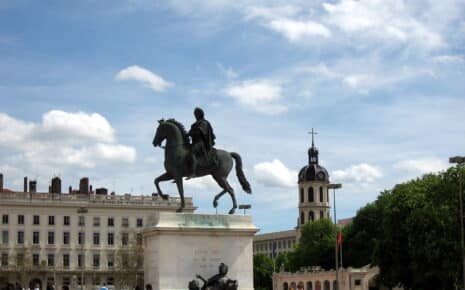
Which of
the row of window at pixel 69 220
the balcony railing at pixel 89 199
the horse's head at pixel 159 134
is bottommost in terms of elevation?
the horse's head at pixel 159 134

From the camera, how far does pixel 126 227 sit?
11519cm

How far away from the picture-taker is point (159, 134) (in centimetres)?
3014

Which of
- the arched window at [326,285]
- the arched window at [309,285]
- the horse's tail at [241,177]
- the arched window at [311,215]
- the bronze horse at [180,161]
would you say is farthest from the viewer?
the arched window at [311,215]

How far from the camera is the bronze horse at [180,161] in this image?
2980 cm

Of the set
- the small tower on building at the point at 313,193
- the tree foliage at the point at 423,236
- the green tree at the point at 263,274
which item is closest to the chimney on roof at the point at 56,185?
the green tree at the point at 263,274

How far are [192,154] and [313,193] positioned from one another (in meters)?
148

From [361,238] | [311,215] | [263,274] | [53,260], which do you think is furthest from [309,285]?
[311,215]

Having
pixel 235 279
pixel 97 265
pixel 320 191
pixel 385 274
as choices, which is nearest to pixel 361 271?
pixel 385 274

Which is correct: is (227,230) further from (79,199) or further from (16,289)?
(79,199)

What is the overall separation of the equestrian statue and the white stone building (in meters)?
77.2

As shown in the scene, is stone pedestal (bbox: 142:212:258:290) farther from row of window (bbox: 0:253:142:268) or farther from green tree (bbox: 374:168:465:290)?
row of window (bbox: 0:253:142:268)

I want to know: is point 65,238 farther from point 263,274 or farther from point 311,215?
point 311,215

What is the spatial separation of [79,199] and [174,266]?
86.6 metres

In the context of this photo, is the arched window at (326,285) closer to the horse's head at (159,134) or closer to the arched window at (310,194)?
the horse's head at (159,134)
